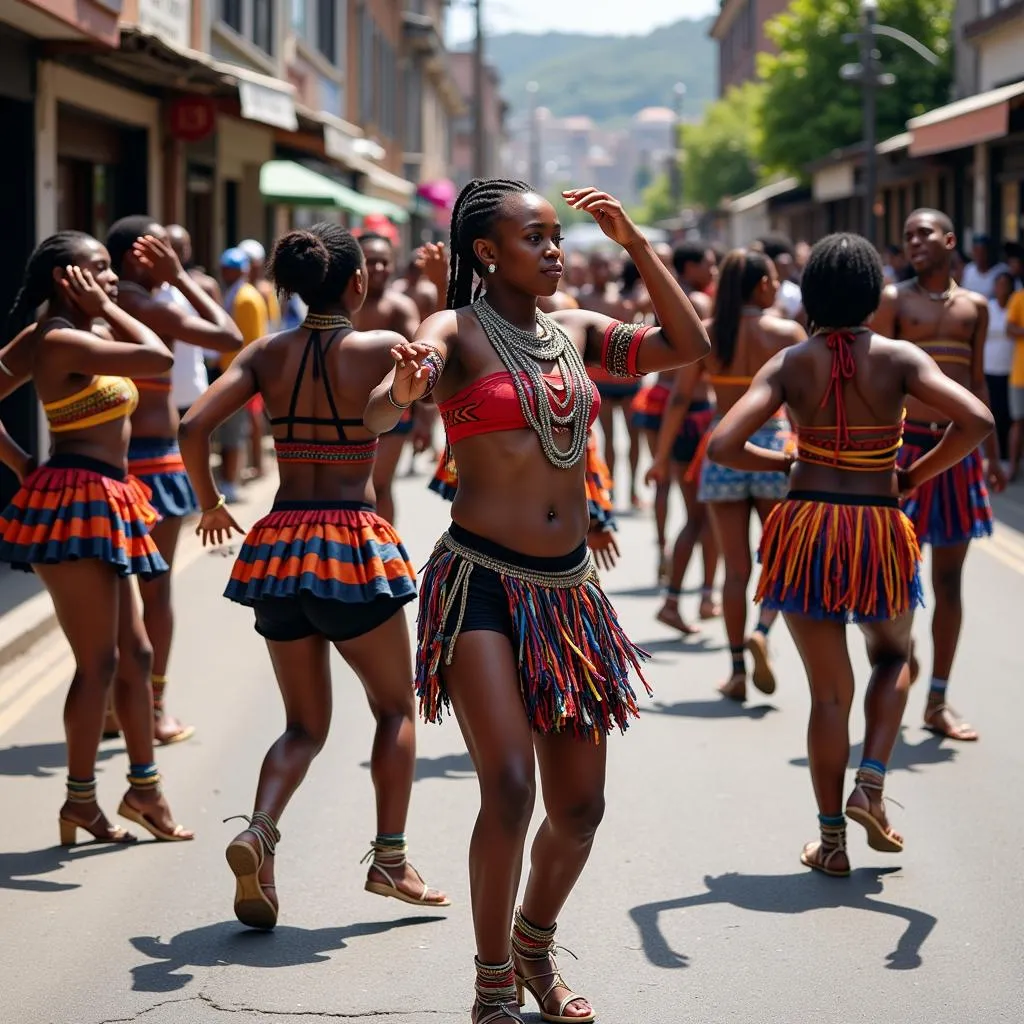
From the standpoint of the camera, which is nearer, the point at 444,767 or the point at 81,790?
the point at 81,790

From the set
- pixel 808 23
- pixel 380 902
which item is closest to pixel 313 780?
pixel 380 902

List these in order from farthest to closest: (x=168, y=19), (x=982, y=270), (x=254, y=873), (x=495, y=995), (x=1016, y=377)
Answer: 1. (x=982, y=270)
2. (x=168, y=19)
3. (x=1016, y=377)
4. (x=254, y=873)
5. (x=495, y=995)

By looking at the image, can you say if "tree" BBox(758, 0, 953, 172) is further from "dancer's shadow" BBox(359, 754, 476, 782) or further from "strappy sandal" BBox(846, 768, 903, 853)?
"strappy sandal" BBox(846, 768, 903, 853)

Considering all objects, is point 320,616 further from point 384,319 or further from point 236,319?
point 236,319

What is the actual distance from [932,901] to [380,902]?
5.47ft

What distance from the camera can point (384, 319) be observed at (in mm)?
10820

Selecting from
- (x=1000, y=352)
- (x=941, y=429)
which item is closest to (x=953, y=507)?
(x=941, y=429)

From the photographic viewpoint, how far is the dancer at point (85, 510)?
6383mm

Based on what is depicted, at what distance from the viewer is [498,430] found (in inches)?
185

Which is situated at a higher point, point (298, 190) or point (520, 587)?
point (298, 190)

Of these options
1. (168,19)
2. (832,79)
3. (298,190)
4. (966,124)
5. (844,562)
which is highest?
(832,79)

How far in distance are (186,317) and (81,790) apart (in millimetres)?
1894

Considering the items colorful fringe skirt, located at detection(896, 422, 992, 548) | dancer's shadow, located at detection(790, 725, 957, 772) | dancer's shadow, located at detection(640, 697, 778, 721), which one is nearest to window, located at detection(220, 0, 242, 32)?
dancer's shadow, located at detection(640, 697, 778, 721)

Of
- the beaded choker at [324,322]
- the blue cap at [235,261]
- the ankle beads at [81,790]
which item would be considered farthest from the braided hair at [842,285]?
the blue cap at [235,261]
